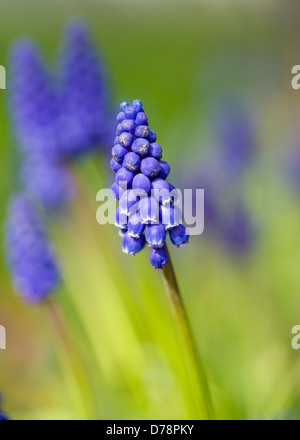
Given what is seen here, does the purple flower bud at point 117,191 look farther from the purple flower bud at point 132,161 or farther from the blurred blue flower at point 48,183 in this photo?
the blurred blue flower at point 48,183

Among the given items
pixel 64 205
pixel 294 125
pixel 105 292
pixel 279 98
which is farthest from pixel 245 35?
pixel 105 292

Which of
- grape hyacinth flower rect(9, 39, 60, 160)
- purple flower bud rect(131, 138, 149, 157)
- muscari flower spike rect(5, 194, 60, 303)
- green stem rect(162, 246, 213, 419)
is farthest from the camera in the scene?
grape hyacinth flower rect(9, 39, 60, 160)

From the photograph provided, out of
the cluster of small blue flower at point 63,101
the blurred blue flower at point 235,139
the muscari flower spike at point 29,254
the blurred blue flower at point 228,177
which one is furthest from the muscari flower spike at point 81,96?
the blurred blue flower at point 235,139

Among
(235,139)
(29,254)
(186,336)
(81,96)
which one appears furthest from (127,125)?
(235,139)

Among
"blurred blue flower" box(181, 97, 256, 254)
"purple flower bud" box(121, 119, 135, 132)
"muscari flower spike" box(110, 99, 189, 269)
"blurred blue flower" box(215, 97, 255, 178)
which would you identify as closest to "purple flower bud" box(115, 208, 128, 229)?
"muscari flower spike" box(110, 99, 189, 269)

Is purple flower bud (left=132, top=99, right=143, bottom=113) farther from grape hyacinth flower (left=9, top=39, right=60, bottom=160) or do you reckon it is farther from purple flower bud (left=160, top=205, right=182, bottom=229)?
grape hyacinth flower (left=9, top=39, right=60, bottom=160)

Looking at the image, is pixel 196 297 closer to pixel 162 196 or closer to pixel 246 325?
pixel 246 325

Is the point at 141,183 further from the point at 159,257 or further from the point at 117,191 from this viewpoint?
the point at 159,257
